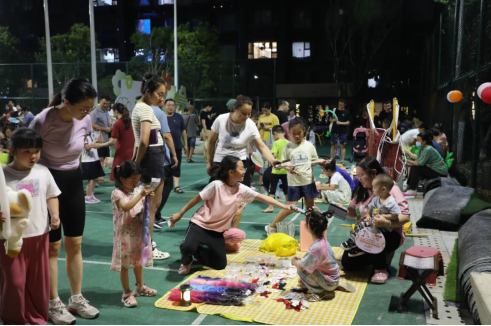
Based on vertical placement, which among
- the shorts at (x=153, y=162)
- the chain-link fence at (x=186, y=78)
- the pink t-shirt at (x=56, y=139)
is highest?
the chain-link fence at (x=186, y=78)

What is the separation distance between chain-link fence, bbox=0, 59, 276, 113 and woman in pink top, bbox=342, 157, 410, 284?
55.7 ft

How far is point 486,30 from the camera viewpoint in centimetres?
886

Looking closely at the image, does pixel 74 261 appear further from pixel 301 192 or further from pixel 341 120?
pixel 341 120

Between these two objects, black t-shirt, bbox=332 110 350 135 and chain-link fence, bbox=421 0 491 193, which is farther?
black t-shirt, bbox=332 110 350 135

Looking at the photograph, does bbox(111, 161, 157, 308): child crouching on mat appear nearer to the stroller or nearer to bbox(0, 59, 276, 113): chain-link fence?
the stroller

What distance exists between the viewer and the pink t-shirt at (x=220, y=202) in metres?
5.11

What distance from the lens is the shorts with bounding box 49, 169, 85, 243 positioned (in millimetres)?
3771

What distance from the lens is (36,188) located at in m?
3.43

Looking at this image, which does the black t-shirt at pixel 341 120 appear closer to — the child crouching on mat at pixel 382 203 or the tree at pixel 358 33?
the child crouching on mat at pixel 382 203

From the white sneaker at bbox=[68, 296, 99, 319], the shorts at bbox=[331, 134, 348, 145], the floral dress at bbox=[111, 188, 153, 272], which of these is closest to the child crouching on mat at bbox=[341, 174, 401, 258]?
the floral dress at bbox=[111, 188, 153, 272]

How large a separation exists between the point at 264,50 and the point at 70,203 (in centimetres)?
3523

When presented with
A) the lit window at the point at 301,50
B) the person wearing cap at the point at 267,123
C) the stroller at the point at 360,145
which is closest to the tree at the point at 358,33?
the lit window at the point at 301,50

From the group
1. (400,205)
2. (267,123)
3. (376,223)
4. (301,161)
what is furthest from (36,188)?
(267,123)

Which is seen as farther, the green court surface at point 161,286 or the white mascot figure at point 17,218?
the green court surface at point 161,286
